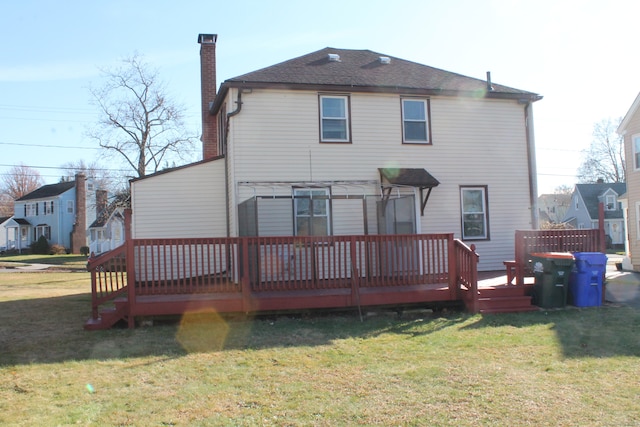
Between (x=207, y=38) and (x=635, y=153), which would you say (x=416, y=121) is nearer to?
(x=207, y=38)

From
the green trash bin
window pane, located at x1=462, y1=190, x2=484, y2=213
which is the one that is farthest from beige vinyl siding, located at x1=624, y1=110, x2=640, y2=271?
the green trash bin

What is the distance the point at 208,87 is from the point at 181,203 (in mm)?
4499

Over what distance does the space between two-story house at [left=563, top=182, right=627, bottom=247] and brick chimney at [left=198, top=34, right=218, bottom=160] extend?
3752cm

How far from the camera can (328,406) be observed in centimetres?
467

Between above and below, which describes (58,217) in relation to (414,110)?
below

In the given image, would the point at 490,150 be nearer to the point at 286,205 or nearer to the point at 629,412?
the point at 286,205

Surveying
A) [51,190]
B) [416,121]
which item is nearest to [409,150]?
[416,121]

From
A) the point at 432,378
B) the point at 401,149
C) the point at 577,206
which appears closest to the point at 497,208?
the point at 401,149

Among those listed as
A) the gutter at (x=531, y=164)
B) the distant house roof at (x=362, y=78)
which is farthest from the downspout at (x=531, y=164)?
the distant house roof at (x=362, y=78)

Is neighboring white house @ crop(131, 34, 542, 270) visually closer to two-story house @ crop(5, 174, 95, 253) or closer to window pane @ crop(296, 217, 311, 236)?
window pane @ crop(296, 217, 311, 236)

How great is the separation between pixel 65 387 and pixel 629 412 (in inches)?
216

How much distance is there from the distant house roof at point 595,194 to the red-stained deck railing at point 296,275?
130 feet

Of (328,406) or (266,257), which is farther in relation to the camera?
(266,257)

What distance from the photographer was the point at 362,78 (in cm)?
1245
